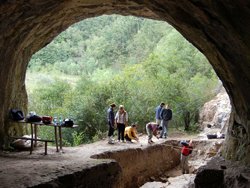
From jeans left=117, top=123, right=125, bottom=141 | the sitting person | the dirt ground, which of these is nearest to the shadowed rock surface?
the dirt ground

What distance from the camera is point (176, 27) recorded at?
10719 mm

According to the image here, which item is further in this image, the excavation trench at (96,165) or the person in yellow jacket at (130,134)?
the person in yellow jacket at (130,134)

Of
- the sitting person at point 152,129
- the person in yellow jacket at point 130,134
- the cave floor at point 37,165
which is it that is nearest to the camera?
the cave floor at point 37,165

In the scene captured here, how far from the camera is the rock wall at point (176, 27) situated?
6723 millimetres

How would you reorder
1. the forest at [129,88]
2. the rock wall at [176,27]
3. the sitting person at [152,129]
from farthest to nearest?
the forest at [129,88] < the sitting person at [152,129] < the rock wall at [176,27]

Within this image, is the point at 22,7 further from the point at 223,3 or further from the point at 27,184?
the point at 223,3

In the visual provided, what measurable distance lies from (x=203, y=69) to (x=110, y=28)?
698 inches

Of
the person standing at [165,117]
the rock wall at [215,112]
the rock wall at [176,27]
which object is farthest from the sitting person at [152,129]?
the rock wall at [176,27]

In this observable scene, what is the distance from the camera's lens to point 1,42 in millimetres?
9734

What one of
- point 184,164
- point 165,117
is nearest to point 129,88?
point 165,117

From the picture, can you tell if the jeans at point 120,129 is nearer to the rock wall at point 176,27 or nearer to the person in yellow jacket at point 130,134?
the person in yellow jacket at point 130,134

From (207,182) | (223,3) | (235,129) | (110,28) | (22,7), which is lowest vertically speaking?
(207,182)

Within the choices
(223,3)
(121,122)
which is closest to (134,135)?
(121,122)

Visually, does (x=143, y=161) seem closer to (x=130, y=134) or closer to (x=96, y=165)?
(x=130, y=134)
